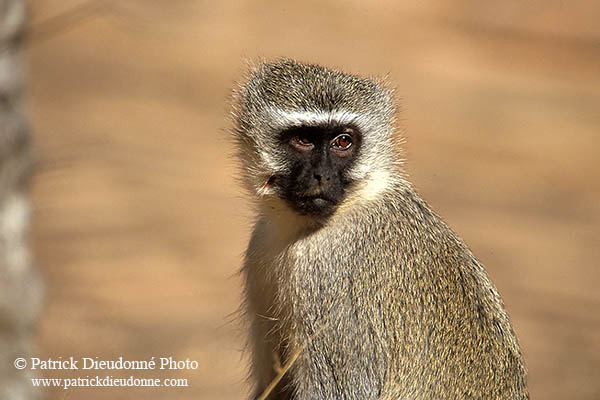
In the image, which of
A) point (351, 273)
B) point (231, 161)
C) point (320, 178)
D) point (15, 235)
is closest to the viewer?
point (15, 235)

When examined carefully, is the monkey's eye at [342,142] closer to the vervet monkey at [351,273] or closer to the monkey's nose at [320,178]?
the vervet monkey at [351,273]

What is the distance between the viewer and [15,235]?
4.16 meters

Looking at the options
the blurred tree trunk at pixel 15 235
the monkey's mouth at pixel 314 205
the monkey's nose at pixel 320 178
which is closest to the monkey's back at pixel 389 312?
the monkey's mouth at pixel 314 205

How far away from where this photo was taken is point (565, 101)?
13719mm

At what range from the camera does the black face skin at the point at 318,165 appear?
467 centimetres

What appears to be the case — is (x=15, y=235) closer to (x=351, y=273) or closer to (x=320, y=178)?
(x=320, y=178)

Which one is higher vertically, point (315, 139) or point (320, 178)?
point (315, 139)

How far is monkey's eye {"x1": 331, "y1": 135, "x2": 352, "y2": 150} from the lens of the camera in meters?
4.86

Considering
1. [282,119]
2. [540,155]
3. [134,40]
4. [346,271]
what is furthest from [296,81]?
[134,40]

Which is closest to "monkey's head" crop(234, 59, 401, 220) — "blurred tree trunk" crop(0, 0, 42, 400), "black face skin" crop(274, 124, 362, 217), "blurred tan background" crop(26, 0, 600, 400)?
"black face skin" crop(274, 124, 362, 217)

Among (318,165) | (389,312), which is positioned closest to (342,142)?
(318,165)

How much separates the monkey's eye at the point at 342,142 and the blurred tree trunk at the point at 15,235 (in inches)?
60.6

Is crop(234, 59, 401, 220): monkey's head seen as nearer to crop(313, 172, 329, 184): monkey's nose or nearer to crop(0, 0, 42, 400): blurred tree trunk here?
crop(313, 172, 329, 184): monkey's nose

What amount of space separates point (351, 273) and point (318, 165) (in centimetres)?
58
